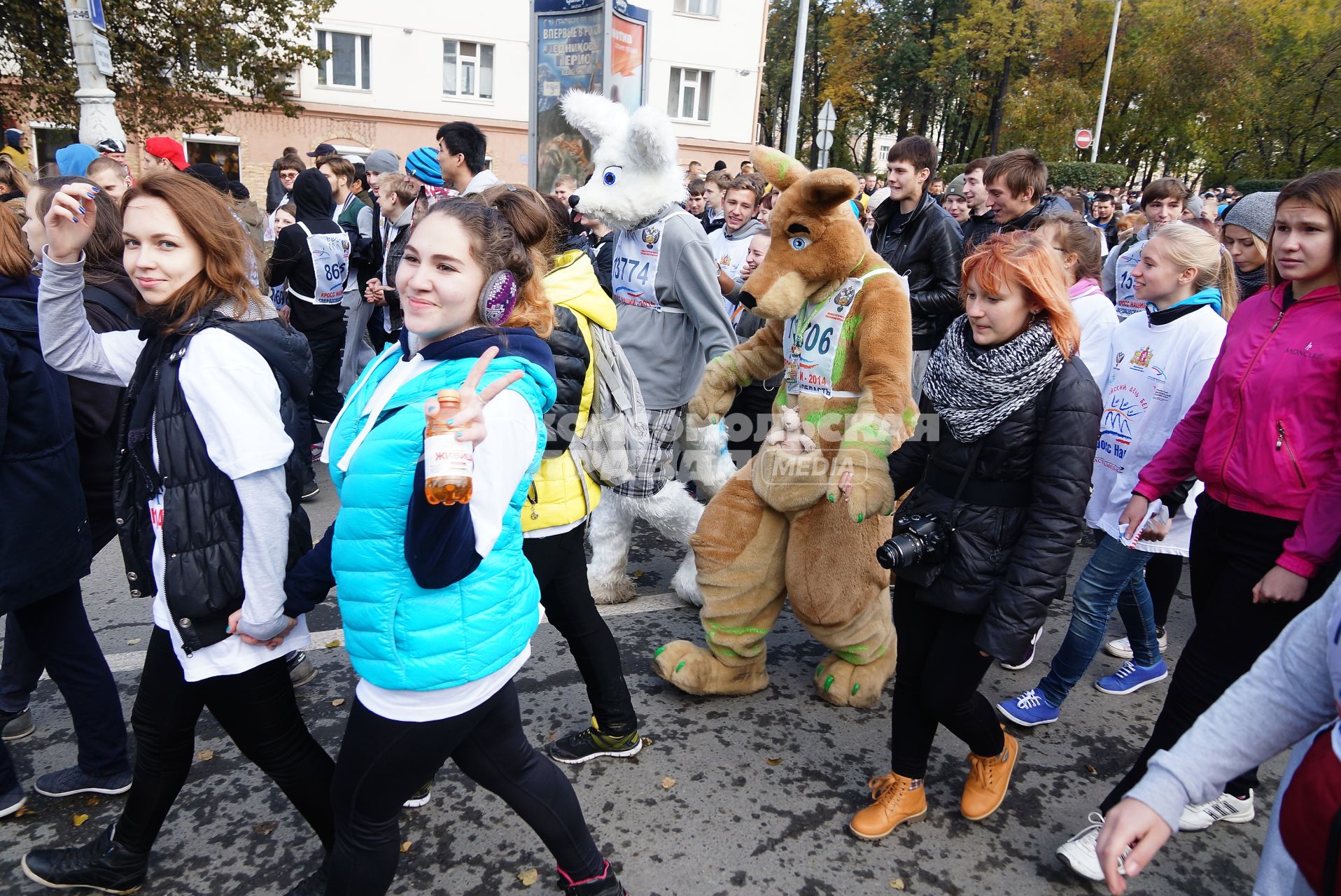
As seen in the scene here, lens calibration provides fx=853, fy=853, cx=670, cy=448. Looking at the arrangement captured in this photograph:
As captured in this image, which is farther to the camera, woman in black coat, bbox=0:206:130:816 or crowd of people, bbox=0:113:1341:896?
woman in black coat, bbox=0:206:130:816

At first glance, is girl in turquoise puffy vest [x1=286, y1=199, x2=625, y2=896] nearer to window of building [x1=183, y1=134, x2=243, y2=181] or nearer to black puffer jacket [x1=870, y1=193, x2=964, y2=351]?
black puffer jacket [x1=870, y1=193, x2=964, y2=351]

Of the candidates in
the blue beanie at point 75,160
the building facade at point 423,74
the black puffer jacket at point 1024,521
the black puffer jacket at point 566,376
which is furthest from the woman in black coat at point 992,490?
the building facade at point 423,74

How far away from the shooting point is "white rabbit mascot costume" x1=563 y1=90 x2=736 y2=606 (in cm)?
410

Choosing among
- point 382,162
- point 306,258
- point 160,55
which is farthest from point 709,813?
point 160,55

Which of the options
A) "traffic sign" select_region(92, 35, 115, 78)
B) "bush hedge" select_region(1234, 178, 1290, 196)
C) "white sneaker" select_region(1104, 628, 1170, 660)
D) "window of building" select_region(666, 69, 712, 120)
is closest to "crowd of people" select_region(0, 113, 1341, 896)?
"white sneaker" select_region(1104, 628, 1170, 660)

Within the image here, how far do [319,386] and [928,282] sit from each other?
14.5 ft

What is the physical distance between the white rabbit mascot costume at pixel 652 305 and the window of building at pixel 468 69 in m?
25.6

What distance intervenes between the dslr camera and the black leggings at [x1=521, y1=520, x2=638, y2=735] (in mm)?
947

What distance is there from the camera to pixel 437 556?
166 centimetres

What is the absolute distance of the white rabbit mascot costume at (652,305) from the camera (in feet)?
13.5

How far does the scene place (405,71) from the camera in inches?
1045

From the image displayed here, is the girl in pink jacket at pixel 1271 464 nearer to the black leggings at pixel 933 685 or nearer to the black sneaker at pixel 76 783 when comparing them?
the black leggings at pixel 933 685

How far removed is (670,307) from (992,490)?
2.14 metres

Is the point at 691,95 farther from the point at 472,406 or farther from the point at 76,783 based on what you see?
the point at 472,406
